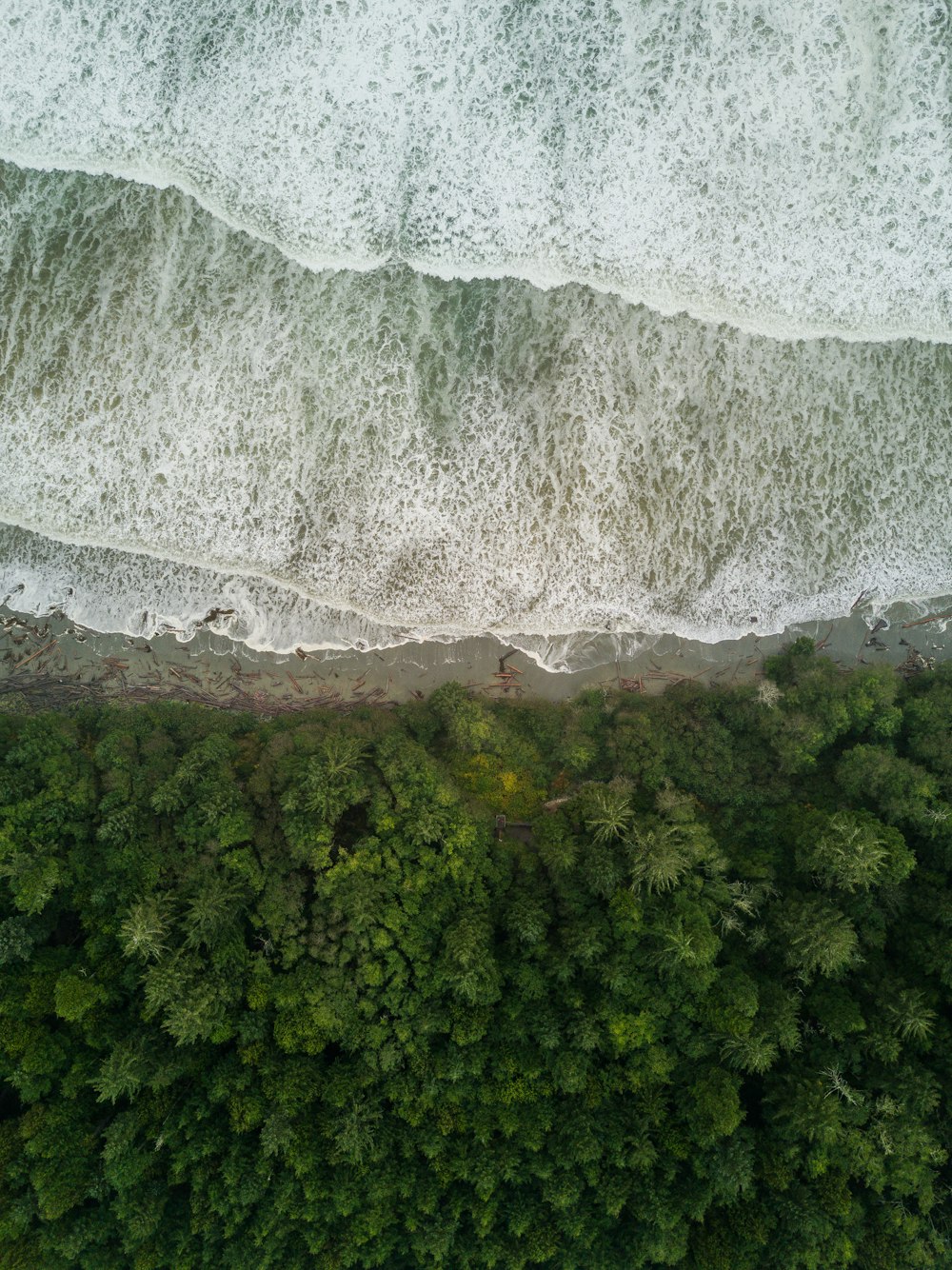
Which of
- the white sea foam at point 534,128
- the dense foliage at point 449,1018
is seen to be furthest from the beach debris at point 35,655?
the white sea foam at point 534,128

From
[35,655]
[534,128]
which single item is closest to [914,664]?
[534,128]

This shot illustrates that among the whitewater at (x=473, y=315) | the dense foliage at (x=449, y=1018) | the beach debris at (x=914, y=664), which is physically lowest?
the dense foliage at (x=449, y=1018)

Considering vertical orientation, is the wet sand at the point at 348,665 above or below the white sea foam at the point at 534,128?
below

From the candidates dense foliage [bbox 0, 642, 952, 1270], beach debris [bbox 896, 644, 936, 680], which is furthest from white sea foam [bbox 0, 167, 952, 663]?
dense foliage [bbox 0, 642, 952, 1270]

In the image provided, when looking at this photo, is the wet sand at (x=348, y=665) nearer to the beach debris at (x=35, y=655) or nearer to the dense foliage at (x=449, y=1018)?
the beach debris at (x=35, y=655)

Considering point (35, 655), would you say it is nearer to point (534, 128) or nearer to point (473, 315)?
point (473, 315)

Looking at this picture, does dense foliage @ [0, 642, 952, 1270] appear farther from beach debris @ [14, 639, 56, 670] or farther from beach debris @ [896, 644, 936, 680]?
beach debris @ [14, 639, 56, 670]

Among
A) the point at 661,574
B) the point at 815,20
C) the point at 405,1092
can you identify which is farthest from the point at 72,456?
the point at 815,20

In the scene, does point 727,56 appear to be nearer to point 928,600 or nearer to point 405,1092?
point 928,600
